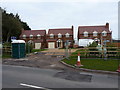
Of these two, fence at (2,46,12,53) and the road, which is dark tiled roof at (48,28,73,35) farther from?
the road

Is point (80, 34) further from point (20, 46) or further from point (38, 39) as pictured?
point (20, 46)

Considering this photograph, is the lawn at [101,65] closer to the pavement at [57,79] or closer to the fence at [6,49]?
the pavement at [57,79]

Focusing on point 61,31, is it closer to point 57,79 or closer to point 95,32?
point 95,32

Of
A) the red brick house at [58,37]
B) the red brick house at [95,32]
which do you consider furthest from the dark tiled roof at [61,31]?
the red brick house at [95,32]

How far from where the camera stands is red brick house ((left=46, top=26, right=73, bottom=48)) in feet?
133

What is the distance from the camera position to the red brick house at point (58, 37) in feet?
133

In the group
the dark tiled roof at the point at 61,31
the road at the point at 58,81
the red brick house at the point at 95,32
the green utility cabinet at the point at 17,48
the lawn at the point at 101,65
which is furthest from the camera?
the dark tiled roof at the point at 61,31

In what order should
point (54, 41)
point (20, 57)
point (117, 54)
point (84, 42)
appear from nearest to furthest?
point (117, 54), point (20, 57), point (84, 42), point (54, 41)

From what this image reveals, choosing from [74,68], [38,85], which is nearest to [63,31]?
[74,68]

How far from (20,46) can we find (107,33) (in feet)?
105

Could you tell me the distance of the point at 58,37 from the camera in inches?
1651

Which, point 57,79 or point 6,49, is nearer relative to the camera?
point 57,79

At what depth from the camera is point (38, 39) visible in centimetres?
4316

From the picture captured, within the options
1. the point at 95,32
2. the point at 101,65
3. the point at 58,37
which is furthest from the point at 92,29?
the point at 101,65
